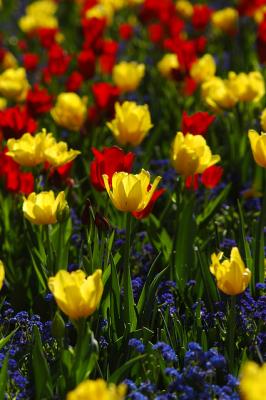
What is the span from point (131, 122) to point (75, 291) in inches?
58.7

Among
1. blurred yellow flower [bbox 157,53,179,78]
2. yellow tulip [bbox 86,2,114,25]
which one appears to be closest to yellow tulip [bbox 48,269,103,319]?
blurred yellow flower [bbox 157,53,179,78]

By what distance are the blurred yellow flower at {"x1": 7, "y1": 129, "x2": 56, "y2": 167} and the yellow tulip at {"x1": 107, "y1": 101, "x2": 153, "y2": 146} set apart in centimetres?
43

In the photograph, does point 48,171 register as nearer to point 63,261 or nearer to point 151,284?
point 63,261

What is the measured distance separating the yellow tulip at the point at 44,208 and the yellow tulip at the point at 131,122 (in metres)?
0.83

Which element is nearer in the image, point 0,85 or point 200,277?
point 200,277

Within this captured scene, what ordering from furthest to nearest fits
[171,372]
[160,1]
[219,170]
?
[160,1] → [219,170] → [171,372]

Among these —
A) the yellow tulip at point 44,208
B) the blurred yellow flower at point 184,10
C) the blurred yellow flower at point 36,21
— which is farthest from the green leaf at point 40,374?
the blurred yellow flower at point 184,10

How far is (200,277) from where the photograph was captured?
3021 millimetres

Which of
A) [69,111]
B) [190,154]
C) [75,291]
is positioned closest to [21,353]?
[75,291]

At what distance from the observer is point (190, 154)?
3.02 metres

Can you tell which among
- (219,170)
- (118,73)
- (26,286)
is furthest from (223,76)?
(26,286)

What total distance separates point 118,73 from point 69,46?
2.15 m

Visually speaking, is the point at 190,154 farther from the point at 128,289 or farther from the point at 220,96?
the point at 220,96

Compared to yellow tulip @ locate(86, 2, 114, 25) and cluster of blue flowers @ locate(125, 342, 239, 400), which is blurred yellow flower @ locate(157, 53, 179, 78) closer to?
yellow tulip @ locate(86, 2, 114, 25)
